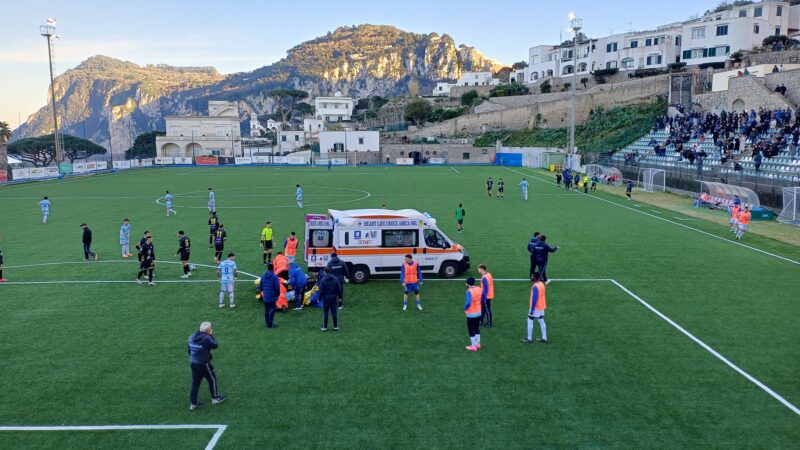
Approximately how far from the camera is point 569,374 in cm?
1072

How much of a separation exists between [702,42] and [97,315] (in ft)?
322

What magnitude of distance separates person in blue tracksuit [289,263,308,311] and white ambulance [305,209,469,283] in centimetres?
241

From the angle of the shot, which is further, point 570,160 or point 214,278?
point 570,160

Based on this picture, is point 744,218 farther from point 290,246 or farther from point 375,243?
point 290,246

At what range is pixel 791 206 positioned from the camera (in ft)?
94.9

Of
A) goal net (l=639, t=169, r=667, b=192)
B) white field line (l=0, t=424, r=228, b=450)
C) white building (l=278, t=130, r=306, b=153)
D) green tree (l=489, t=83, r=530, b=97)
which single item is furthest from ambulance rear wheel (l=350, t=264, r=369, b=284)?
white building (l=278, t=130, r=306, b=153)

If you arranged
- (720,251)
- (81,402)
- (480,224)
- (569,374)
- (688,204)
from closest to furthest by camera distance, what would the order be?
(81,402) → (569,374) → (720,251) → (480,224) → (688,204)

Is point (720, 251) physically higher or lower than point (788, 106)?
lower

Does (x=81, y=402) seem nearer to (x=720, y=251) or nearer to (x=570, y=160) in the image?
(x=720, y=251)

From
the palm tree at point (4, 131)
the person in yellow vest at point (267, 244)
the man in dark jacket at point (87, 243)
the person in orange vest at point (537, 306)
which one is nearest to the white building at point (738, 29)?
the person in yellow vest at point (267, 244)

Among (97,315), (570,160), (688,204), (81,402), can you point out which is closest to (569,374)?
(81,402)

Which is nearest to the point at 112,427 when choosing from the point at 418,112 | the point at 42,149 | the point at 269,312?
the point at 269,312

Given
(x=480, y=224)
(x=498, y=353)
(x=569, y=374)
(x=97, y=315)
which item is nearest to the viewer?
(x=569, y=374)

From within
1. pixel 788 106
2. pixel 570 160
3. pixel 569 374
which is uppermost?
pixel 788 106
